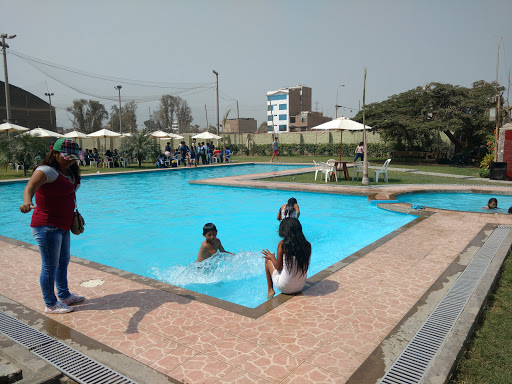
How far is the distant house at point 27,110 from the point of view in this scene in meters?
42.1

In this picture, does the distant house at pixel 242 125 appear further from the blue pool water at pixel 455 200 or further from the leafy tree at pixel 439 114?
the blue pool water at pixel 455 200

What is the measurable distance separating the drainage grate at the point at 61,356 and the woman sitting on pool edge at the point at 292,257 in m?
1.94

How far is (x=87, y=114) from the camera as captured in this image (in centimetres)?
6012

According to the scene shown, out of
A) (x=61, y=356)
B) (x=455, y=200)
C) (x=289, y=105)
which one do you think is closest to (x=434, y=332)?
(x=61, y=356)

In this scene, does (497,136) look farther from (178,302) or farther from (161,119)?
(161,119)

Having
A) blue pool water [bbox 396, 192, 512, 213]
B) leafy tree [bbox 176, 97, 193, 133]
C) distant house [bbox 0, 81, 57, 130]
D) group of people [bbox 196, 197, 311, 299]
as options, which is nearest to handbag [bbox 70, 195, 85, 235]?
group of people [bbox 196, 197, 311, 299]

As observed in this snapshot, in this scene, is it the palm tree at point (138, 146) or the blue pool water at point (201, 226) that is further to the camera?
the palm tree at point (138, 146)

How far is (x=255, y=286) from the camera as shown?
5809mm

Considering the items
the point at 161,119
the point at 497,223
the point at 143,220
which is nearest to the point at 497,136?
the point at 497,223

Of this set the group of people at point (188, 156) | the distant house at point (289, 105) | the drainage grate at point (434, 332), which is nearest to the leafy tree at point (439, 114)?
the group of people at point (188, 156)

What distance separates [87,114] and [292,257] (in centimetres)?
6375

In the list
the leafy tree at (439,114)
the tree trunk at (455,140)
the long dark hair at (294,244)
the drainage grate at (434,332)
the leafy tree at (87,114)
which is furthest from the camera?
the leafy tree at (87,114)

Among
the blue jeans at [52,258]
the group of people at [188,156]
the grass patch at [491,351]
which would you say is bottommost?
the grass patch at [491,351]

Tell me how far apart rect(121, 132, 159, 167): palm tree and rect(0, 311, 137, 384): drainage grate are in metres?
20.3
